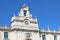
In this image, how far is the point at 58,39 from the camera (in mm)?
69250

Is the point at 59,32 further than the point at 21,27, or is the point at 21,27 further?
the point at 59,32

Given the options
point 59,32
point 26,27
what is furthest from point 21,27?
point 59,32

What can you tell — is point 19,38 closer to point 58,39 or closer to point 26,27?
point 26,27

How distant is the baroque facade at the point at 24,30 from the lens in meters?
62.5

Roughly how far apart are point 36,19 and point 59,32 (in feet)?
29.3

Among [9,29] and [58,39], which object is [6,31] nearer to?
[9,29]

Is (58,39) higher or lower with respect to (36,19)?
lower

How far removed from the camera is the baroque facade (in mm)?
62500

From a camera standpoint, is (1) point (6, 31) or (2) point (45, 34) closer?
(1) point (6, 31)

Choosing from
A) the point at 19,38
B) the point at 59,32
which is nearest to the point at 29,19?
the point at 19,38

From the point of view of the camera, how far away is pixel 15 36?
62.5 meters

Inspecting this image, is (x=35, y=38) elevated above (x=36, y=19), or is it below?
below

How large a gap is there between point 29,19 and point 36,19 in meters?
2.16

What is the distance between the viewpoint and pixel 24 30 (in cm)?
6366
